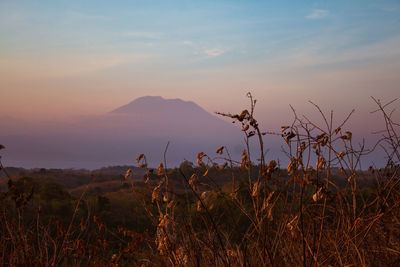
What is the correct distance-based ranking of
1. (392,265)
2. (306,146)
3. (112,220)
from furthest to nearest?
(112,220)
(392,265)
(306,146)

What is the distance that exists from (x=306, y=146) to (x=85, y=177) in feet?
105

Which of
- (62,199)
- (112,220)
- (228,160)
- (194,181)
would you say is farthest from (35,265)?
(62,199)

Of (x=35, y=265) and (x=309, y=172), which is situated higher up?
A: (x=309, y=172)

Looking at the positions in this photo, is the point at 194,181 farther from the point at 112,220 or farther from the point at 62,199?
the point at 62,199

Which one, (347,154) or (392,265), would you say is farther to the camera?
(392,265)

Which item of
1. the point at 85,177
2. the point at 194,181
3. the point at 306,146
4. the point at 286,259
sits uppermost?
the point at 306,146

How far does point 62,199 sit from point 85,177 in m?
21.1

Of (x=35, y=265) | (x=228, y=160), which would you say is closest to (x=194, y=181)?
(x=228, y=160)

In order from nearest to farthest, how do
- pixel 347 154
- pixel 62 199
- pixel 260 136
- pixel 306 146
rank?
1. pixel 260 136
2. pixel 306 146
3. pixel 347 154
4. pixel 62 199

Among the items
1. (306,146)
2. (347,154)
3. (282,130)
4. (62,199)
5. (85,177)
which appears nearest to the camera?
(282,130)

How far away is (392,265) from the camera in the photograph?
13.2 ft

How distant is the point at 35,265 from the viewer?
4.24m

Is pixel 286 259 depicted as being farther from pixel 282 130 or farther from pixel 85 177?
pixel 85 177

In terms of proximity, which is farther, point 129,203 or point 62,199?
point 129,203
